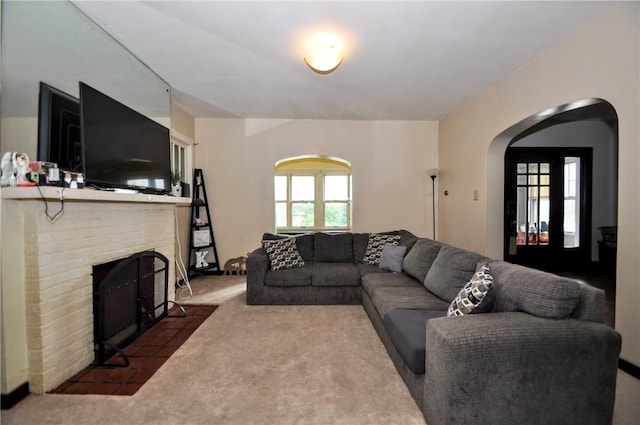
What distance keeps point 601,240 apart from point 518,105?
3.68 meters

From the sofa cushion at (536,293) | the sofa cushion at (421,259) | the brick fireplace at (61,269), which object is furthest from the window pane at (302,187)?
the sofa cushion at (536,293)

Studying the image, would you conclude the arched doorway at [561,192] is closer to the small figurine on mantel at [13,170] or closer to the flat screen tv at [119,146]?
the flat screen tv at [119,146]

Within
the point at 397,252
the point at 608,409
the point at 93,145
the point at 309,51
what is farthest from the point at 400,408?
the point at 309,51

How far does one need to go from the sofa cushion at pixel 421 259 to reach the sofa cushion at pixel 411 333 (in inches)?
32.4

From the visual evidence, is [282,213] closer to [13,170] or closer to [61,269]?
[61,269]

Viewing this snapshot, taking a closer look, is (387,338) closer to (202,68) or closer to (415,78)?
(415,78)

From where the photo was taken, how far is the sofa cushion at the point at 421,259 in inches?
120

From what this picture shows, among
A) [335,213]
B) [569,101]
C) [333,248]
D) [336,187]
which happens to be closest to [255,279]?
[333,248]

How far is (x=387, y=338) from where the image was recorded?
7.98 ft

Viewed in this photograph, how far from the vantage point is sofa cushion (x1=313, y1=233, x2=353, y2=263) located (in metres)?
4.20

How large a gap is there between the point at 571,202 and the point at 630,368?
414 centimetres

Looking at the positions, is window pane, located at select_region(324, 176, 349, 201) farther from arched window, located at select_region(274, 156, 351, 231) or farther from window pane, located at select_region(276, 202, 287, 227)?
window pane, located at select_region(276, 202, 287, 227)

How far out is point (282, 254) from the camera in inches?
152

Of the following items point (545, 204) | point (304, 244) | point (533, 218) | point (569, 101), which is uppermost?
point (569, 101)
